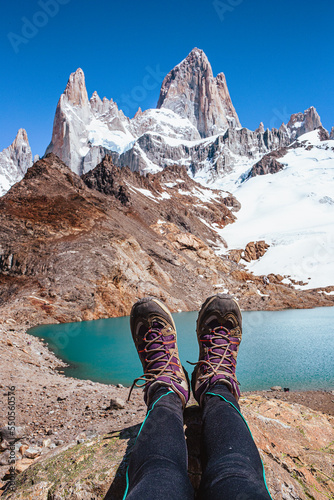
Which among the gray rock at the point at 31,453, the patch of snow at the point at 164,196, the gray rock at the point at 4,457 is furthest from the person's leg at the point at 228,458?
the patch of snow at the point at 164,196

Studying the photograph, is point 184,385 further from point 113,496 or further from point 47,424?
point 47,424

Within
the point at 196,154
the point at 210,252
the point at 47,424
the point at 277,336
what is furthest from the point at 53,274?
the point at 196,154

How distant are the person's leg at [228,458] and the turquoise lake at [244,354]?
6323 mm

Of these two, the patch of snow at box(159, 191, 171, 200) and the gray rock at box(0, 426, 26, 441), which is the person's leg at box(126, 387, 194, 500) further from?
the patch of snow at box(159, 191, 171, 200)

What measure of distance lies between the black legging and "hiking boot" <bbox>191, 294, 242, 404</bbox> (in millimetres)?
517

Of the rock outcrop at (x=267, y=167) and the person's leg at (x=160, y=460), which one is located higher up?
the rock outcrop at (x=267, y=167)

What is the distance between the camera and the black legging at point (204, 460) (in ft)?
4.33

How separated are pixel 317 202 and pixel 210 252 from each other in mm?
62545

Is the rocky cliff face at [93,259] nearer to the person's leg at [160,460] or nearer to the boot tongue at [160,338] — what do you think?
the boot tongue at [160,338]

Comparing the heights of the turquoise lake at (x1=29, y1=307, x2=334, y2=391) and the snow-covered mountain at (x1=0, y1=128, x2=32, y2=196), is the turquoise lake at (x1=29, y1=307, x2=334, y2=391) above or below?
below

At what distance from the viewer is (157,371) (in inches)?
108

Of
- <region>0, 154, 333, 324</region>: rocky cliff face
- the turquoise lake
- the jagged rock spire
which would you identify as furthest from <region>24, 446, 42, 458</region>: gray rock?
the jagged rock spire

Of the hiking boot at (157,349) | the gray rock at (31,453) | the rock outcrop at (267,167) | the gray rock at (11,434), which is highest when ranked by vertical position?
the rock outcrop at (267,167)

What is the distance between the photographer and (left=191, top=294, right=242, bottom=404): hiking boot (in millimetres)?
2631
